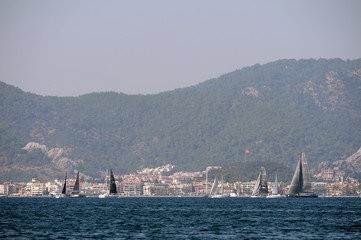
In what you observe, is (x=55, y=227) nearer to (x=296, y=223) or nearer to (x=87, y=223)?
(x=87, y=223)

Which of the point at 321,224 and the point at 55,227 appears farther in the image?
the point at 321,224

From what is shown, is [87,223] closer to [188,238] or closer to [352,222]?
[188,238]

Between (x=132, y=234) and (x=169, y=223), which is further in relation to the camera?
(x=169, y=223)

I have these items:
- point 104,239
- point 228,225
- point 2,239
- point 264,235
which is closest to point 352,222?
point 228,225

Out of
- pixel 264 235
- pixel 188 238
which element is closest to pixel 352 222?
pixel 264 235

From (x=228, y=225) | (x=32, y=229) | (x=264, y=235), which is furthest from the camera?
(x=228, y=225)

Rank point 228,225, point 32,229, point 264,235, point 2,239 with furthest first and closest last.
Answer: point 228,225 → point 32,229 → point 264,235 → point 2,239

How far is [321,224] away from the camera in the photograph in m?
115

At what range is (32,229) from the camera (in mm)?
102875

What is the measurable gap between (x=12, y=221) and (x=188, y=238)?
1437 inches

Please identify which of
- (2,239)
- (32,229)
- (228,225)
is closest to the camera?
(2,239)

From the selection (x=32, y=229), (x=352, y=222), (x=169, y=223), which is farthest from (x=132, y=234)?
(x=352, y=222)

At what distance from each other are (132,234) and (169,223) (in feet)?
69.4

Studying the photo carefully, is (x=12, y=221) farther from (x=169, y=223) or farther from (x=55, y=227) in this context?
(x=169, y=223)
